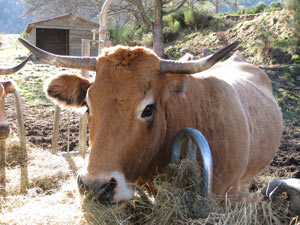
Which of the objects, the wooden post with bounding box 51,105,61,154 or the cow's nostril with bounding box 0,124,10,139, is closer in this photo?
the cow's nostril with bounding box 0,124,10,139

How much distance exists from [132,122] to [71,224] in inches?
32.5

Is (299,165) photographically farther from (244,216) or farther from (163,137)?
(244,216)


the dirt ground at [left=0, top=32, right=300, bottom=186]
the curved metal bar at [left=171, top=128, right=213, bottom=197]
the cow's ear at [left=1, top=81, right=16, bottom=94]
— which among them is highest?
the curved metal bar at [left=171, top=128, right=213, bottom=197]

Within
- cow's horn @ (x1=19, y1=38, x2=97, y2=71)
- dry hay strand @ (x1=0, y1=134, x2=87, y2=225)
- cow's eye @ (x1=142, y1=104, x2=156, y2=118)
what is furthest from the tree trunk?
cow's eye @ (x1=142, y1=104, x2=156, y2=118)

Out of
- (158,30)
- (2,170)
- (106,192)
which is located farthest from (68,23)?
(106,192)

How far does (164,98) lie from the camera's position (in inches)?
110

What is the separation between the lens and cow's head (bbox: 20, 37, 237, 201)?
222 cm

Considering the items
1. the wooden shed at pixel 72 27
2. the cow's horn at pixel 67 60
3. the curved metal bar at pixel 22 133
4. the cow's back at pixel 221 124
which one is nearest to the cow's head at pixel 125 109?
the cow's horn at pixel 67 60

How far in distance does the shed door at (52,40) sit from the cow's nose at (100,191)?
983 inches

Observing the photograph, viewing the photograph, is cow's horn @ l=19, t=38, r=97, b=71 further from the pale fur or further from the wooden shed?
the wooden shed

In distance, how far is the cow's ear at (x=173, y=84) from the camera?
2.73 m

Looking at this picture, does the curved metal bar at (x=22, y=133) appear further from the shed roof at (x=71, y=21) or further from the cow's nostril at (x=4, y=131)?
the shed roof at (x=71, y=21)

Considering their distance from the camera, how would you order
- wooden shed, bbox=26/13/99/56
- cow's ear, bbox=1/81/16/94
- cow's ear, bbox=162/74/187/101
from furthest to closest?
1. wooden shed, bbox=26/13/99/56
2. cow's ear, bbox=1/81/16/94
3. cow's ear, bbox=162/74/187/101

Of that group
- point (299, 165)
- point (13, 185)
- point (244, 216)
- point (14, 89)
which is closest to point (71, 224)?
point (244, 216)
